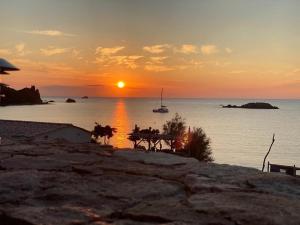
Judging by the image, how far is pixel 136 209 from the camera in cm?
311

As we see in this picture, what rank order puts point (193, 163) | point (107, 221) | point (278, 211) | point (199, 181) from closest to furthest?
point (107, 221)
point (278, 211)
point (199, 181)
point (193, 163)

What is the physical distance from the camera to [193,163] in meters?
5.20

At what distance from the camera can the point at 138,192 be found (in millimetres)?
3625

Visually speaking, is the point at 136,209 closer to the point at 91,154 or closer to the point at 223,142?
the point at 91,154

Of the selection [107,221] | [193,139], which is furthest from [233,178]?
[193,139]

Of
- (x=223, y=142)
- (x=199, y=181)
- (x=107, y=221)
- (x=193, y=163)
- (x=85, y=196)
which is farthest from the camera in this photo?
(x=223, y=142)

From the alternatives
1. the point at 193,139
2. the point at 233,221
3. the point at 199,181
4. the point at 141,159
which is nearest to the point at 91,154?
the point at 141,159

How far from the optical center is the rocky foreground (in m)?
2.91

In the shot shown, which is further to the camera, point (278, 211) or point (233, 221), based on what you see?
point (278, 211)

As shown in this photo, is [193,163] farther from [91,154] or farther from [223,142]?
[223,142]

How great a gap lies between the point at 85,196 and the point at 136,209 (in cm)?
56

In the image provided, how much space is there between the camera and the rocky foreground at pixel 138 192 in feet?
9.54

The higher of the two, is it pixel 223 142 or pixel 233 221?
pixel 233 221

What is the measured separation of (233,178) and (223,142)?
122m
